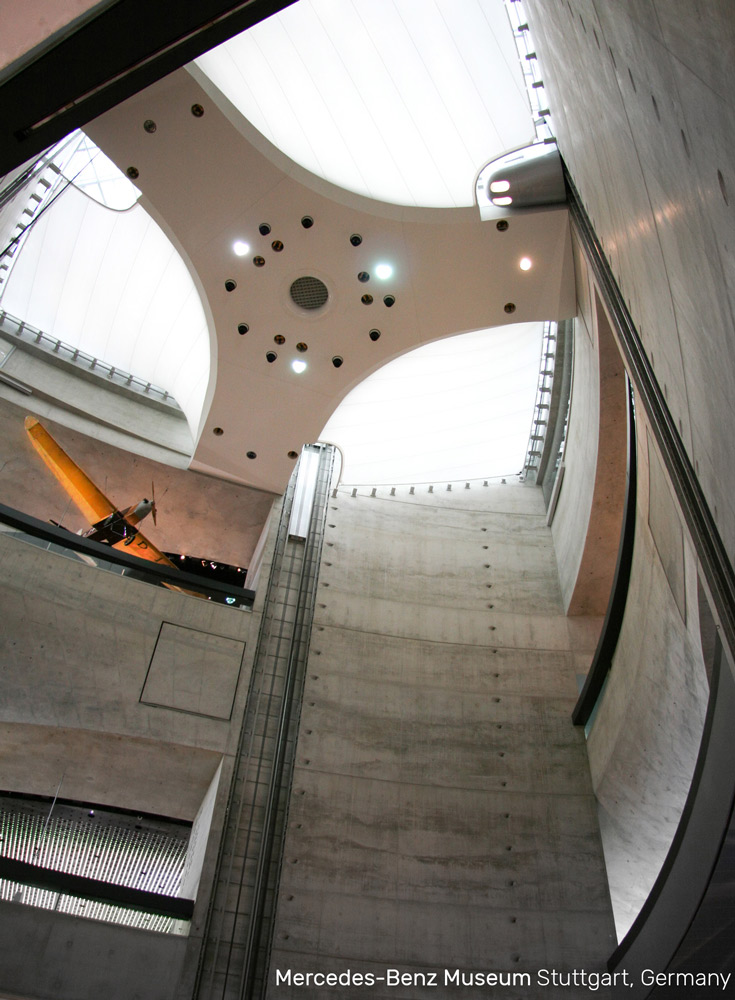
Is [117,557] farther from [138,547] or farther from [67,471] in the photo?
[67,471]

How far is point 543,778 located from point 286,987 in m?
4.32

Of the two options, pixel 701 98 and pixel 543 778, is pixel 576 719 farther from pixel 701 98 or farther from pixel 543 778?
pixel 701 98

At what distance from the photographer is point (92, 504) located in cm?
1330

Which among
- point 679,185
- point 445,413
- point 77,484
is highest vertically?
point 445,413

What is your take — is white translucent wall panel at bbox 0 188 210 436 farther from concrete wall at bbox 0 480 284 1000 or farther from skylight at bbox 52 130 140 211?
concrete wall at bbox 0 480 284 1000

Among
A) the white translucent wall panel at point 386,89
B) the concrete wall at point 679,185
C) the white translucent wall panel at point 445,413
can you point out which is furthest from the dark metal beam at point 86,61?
the white translucent wall panel at point 445,413

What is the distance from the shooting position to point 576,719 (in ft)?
34.9

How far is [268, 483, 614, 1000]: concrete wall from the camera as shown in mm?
8742

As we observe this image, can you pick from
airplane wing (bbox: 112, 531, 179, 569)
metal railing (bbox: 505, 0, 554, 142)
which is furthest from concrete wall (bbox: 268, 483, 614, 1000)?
metal railing (bbox: 505, 0, 554, 142)

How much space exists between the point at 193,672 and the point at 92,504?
445 cm

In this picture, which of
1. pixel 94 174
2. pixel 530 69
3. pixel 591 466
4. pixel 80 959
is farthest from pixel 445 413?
pixel 80 959

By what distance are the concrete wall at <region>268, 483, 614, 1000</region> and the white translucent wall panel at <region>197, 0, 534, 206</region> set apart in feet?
19.6

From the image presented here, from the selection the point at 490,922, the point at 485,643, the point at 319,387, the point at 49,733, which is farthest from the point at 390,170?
the point at 490,922

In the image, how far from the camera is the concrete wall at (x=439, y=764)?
8.74 metres
